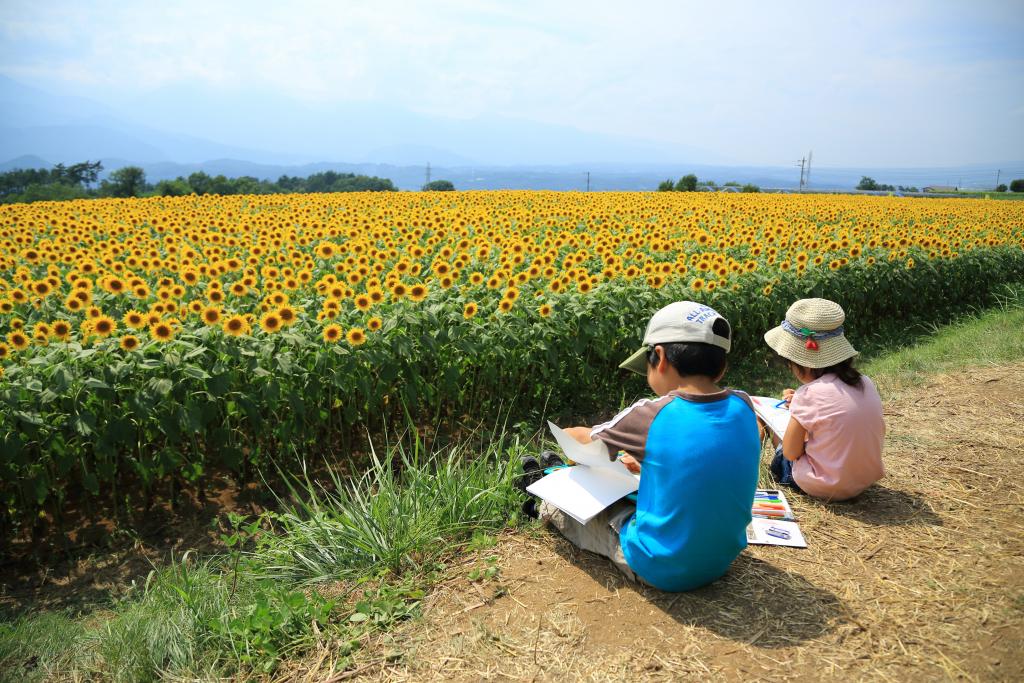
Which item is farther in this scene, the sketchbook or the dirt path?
the sketchbook

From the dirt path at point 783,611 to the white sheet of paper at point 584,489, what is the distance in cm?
36

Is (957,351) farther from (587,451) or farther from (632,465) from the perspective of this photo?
(587,451)

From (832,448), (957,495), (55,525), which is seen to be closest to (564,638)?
(832,448)

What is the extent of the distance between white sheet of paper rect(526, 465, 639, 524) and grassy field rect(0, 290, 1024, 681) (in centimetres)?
40

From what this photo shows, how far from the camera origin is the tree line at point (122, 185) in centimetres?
2368

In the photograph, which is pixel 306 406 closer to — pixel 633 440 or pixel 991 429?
pixel 633 440

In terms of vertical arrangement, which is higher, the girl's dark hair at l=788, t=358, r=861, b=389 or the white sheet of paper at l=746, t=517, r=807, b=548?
the girl's dark hair at l=788, t=358, r=861, b=389

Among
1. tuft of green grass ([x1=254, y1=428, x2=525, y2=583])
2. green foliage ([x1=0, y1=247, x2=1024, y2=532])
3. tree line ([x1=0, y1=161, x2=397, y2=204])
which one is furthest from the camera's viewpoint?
tree line ([x1=0, y1=161, x2=397, y2=204])

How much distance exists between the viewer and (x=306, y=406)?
4.77m

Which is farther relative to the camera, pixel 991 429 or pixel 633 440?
pixel 991 429

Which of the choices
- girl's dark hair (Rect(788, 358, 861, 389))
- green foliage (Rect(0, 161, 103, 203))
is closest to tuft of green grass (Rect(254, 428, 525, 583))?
girl's dark hair (Rect(788, 358, 861, 389))

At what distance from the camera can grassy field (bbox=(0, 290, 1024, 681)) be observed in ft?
9.07

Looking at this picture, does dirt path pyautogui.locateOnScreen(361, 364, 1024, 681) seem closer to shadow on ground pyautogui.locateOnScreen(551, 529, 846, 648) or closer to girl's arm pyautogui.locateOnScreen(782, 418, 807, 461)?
shadow on ground pyautogui.locateOnScreen(551, 529, 846, 648)

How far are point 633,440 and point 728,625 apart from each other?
833 millimetres
